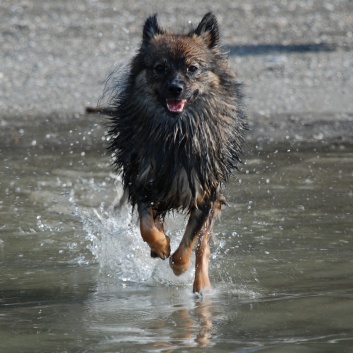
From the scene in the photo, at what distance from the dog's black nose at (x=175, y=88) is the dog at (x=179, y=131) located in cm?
7

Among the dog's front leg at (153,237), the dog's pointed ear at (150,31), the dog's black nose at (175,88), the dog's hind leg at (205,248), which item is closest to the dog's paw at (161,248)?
the dog's front leg at (153,237)

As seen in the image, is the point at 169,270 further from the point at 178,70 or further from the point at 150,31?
the point at 150,31

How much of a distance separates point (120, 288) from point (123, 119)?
114 cm

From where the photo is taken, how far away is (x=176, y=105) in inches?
245

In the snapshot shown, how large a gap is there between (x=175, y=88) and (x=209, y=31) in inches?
28.9

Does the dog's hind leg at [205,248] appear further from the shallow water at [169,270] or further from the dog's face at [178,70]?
the dog's face at [178,70]

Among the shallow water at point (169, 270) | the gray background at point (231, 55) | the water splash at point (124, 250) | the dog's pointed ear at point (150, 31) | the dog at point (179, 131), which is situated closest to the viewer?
the shallow water at point (169, 270)

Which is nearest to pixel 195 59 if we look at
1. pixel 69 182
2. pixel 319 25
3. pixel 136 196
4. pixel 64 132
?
pixel 136 196

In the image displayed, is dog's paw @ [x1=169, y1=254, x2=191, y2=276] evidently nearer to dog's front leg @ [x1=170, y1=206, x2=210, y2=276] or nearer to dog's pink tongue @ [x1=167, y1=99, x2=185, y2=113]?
dog's front leg @ [x1=170, y1=206, x2=210, y2=276]

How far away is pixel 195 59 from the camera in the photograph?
6.30 m

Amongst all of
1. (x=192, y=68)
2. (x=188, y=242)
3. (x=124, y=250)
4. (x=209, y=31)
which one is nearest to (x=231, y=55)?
(x=124, y=250)

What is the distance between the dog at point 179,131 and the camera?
6.33 metres

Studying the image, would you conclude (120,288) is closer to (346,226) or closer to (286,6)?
(346,226)

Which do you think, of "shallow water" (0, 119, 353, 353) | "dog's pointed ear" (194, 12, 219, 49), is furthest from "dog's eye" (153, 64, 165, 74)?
"shallow water" (0, 119, 353, 353)
